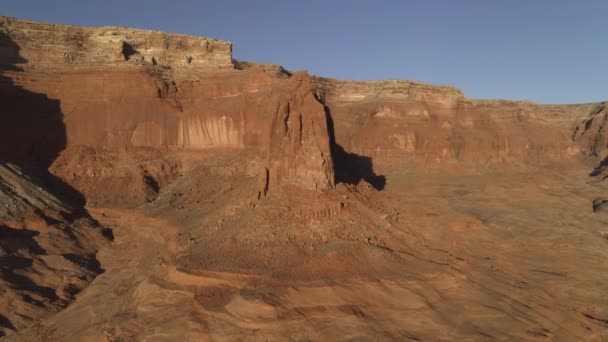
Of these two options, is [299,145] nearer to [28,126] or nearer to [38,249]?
[38,249]

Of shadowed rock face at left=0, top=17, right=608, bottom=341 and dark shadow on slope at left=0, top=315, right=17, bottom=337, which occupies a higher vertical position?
shadowed rock face at left=0, top=17, right=608, bottom=341

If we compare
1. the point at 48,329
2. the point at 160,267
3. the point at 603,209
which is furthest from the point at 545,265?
the point at 48,329

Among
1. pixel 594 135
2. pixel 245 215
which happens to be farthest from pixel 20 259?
pixel 594 135

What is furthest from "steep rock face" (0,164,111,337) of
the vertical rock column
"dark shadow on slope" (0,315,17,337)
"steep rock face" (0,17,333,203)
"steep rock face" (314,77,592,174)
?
"steep rock face" (314,77,592,174)

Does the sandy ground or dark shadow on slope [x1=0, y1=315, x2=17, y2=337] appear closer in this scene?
the sandy ground

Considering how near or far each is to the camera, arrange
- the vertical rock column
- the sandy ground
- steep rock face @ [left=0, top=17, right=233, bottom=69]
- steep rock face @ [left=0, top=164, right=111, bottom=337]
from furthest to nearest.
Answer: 1. steep rock face @ [left=0, top=17, right=233, bottom=69]
2. the vertical rock column
3. steep rock face @ [left=0, top=164, right=111, bottom=337]
4. the sandy ground

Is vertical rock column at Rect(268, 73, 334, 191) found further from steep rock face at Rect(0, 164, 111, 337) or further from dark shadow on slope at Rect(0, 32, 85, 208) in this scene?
dark shadow on slope at Rect(0, 32, 85, 208)

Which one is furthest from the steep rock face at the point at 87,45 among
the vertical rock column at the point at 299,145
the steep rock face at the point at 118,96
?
the vertical rock column at the point at 299,145
